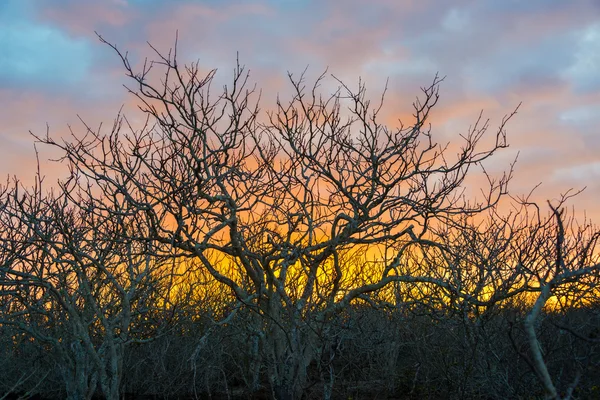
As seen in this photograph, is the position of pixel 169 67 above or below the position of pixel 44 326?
above

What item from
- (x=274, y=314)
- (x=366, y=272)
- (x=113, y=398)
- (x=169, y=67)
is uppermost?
(x=169, y=67)

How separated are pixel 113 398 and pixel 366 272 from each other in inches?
334

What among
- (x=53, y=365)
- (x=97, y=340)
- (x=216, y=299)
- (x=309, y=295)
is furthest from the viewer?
(x=216, y=299)

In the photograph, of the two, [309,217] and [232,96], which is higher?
[232,96]

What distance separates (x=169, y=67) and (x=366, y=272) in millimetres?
8966

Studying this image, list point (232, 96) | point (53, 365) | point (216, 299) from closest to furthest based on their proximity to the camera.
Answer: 1. point (232, 96)
2. point (53, 365)
3. point (216, 299)

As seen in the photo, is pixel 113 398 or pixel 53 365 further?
pixel 53 365

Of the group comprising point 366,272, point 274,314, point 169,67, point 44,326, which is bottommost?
point 274,314

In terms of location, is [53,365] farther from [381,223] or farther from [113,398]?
[381,223]

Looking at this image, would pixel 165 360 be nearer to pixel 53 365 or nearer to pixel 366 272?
pixel 53 365

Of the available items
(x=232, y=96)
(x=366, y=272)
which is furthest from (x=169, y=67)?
(x=366, y=272)

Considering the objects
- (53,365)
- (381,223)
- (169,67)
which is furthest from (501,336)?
(53,365)

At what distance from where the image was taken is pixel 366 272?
16578 millimetres

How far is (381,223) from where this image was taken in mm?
10086
